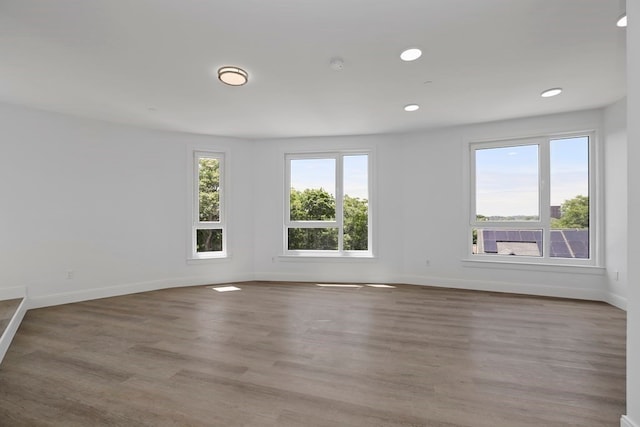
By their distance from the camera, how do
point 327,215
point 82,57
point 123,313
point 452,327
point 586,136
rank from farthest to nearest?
point 327,215 → point 586,136 → point 123,313 → point 452,327 → point 82,57

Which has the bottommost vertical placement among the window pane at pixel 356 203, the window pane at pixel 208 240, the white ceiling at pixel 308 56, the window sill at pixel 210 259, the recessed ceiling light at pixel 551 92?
the window sill at pixel 210 259

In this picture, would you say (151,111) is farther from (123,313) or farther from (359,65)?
(359,65)

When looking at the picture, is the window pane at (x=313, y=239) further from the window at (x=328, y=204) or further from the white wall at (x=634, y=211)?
the white wall at (x=634, y=211)

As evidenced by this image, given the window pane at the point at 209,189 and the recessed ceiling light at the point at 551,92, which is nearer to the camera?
the recessed ceiling light at the point at 551,92

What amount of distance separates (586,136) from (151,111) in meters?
6.00

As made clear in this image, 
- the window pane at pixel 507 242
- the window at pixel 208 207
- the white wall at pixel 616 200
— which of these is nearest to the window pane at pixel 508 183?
the window pane at pixel 507 242

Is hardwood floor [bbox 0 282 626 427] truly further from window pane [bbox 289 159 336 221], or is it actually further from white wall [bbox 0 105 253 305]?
window pane [bbox 289 159 336 221]

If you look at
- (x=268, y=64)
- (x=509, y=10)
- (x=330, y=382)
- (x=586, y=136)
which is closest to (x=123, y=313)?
(x=330, y=382)

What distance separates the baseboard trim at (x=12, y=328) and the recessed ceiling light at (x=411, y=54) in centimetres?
412

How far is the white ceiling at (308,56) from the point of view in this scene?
6.87 feet

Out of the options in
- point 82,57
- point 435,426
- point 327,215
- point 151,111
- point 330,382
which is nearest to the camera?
point 435,426

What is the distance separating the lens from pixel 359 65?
2826 millimetres

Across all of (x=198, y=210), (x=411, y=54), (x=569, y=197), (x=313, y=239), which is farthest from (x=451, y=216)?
(x=198, y=210)

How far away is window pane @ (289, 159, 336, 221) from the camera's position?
5.55 meters
